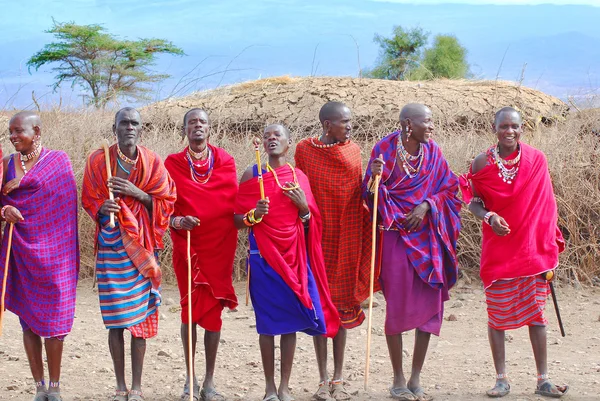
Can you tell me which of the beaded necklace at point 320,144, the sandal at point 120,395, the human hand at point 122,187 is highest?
the beaded necklace at point 320,144

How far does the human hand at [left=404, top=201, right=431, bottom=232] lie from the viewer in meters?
5.25

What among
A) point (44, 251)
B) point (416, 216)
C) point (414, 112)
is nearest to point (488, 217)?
point (416, 216)

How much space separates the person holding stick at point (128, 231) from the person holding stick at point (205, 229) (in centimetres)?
20

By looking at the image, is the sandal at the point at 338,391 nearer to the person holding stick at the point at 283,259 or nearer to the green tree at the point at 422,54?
the person holding stick at the point at 283,259

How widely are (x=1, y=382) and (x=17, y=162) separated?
5.38 ft

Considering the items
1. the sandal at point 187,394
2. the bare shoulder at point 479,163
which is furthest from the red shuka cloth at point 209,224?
the bare shoulder at point 479,163

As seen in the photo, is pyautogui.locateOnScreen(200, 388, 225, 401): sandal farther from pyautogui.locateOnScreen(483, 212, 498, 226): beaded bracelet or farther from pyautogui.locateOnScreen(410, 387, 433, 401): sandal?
pyautogui.locateOnScreen(483, 212, 498, 226): beaded bracelet

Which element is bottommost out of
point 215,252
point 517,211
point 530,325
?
point 530,325

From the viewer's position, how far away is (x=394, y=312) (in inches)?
211

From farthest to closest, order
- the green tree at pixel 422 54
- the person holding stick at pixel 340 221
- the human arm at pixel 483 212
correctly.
Result: the green tree at pixel 422 54
the person holding stick at pixel 340 221
the human arm at pixel 483 212

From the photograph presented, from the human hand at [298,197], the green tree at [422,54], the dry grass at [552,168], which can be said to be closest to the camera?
the human hand at [298,197]

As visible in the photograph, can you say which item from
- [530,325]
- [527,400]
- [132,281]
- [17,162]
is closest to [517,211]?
[530,325]

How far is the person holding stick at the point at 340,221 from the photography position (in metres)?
5.46

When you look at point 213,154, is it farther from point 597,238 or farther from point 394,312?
point 597,238
